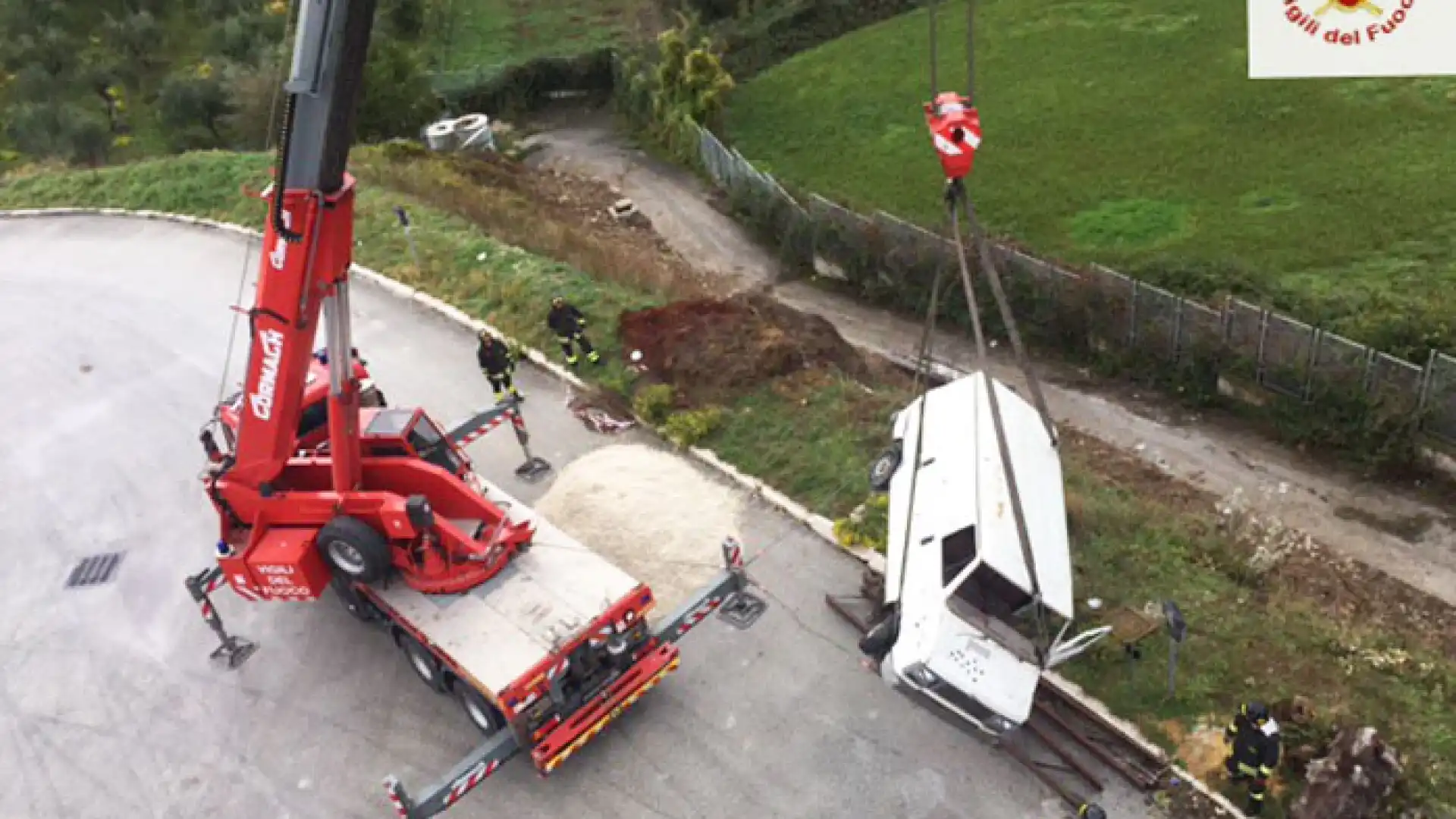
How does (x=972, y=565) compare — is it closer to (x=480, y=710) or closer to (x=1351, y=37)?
(x=480, y=710)

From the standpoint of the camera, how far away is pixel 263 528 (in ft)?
40.3

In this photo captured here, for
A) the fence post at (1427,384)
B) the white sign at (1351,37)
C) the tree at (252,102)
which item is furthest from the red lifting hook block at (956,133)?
the tree at (252,102)

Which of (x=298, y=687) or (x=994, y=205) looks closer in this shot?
(x=298, y=687)

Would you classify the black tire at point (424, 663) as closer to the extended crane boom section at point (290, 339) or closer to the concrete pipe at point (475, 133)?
the extended crane boom section at point (290, 339)

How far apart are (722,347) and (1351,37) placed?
9.55m

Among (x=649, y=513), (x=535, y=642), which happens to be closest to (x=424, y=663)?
(x=535, y=642)

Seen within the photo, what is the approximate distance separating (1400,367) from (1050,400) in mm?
5634

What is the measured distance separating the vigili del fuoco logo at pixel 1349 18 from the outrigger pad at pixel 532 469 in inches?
446

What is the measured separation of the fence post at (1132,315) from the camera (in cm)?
2022

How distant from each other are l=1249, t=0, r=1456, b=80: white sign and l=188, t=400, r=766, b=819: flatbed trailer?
9.11m

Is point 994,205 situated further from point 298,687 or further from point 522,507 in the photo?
point 298,687

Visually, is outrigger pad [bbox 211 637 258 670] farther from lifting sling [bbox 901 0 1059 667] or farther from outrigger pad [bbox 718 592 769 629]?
lifting sling [bbox 901 0 1059 667]

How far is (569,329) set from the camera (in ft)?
57.9

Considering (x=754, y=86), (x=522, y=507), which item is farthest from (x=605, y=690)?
(x=754, y=86)
